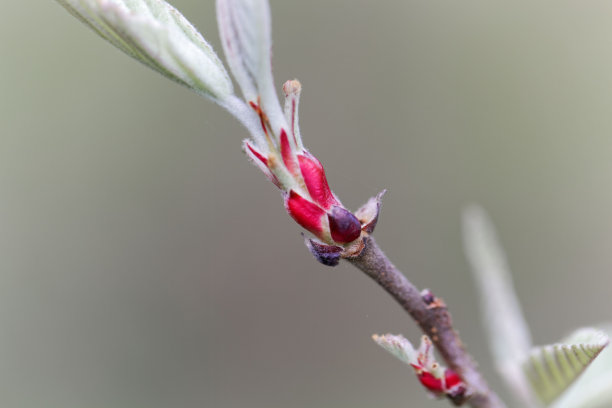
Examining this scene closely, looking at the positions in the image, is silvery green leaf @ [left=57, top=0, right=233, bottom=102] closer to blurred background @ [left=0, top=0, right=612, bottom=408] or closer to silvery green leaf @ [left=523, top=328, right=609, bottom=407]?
silvery green leaf @ [left=523, top=328, right=609, bottom=407]

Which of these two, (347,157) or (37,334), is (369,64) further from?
(37,334)

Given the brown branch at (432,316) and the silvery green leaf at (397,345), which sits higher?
the brown branch at (432,316)

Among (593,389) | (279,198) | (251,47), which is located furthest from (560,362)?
(279,198)

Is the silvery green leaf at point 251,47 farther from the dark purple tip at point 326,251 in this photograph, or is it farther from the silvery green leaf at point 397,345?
the silvery green leaf at point 397,345

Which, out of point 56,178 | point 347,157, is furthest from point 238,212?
point 56,178

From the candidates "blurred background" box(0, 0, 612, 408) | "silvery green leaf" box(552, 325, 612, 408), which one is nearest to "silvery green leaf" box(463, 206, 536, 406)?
"silvery green leaf" box(552, 325, 612, 408)

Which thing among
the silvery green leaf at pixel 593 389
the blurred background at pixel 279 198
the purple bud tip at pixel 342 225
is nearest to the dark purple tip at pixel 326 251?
the purple bud tip at pixel 342 225
